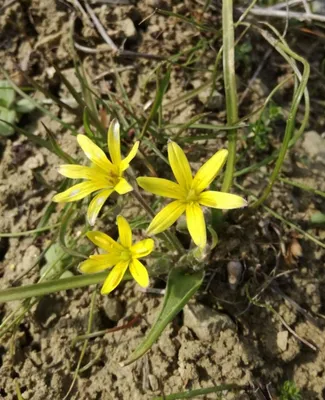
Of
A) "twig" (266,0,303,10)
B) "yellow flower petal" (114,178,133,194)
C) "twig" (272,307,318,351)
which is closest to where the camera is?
"yellow flower petal" (114,178,133,194)

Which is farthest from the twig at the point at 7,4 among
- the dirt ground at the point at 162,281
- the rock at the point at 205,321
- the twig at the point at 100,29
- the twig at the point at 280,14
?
the rock at the point at 205,321

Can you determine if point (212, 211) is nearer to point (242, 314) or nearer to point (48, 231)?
point (242, 314)

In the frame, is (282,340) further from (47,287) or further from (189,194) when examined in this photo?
(47,287)

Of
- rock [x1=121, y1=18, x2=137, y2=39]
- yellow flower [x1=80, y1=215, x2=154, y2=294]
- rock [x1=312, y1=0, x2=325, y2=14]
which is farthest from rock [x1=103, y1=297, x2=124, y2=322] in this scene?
rock [x1=312, y1=0, x2=325, y2=14]

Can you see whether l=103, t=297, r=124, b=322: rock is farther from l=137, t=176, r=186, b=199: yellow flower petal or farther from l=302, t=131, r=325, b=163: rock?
l=302, t=131, r=325, b=163: rock

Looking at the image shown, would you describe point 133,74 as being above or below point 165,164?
above

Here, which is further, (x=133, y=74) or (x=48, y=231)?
(x=133, y=74)

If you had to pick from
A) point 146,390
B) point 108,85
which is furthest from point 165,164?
point 146,390
